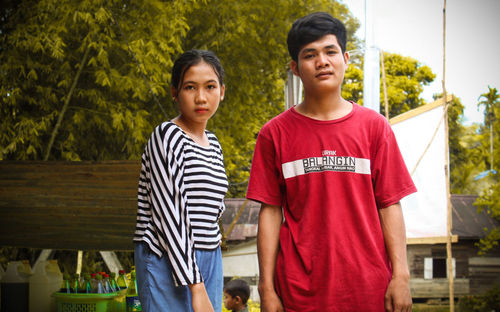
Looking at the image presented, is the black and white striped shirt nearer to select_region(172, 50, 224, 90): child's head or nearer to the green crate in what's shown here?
select_region(172, 50, 224, 90): child's head

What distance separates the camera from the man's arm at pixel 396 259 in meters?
1.28

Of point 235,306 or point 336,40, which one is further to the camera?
point 235,306

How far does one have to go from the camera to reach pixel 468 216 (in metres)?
15.8

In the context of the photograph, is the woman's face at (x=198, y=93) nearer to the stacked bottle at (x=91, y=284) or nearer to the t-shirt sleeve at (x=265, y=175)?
the t-shirt sleeve at (x=265, y=175)

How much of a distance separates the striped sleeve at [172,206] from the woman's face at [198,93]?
13 cm

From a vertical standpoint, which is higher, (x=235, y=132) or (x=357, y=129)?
(x=235, y=132)

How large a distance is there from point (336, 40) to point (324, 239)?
1.71 feet

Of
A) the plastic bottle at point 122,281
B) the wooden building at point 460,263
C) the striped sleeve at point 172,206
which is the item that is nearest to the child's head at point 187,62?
the striped sleeve at point 172,206

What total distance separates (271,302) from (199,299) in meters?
0.18

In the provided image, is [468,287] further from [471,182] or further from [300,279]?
[300,279]

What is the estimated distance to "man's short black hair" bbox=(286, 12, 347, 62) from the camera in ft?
4.55

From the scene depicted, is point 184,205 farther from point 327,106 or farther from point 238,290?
point 238,290

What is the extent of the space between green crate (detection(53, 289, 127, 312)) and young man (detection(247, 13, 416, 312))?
→ 1371 millimetres

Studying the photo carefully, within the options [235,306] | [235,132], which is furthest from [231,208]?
[235,306]
